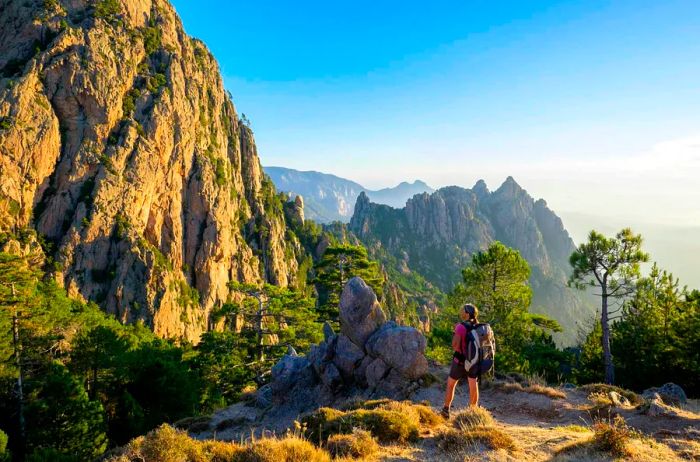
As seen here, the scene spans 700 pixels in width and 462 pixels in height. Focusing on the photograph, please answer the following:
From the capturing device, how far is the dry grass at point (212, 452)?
22.1 ft

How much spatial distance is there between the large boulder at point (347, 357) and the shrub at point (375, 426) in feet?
28.1

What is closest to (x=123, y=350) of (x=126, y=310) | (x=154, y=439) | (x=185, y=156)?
(x=154, y=439)

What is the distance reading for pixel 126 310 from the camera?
76.3m

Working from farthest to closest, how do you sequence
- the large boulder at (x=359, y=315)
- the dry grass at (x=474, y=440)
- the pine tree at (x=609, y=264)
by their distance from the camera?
the pine tree at (x=609, y=264) → the large boulder at (x=359, y=315) → the dry grass at (x=474, y=440)

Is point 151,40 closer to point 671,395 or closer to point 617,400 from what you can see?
point 617,400

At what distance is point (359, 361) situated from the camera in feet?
60.4

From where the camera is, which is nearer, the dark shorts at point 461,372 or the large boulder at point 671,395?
the dark shorts at point 461,372

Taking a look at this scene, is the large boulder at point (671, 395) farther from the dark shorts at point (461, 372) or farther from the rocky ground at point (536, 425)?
the dark shorts at point (461, 372)

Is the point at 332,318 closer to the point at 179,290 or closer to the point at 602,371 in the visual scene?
the point at 602,371

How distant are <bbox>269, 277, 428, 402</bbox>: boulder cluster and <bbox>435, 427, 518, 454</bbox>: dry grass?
871cm

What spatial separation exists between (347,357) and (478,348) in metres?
10.1

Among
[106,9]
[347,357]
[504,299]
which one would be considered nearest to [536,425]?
[347,357]

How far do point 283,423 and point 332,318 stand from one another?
527 inches

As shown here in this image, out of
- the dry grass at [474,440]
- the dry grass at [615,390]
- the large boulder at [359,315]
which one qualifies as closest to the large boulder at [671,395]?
the dry grass at [615,390]
